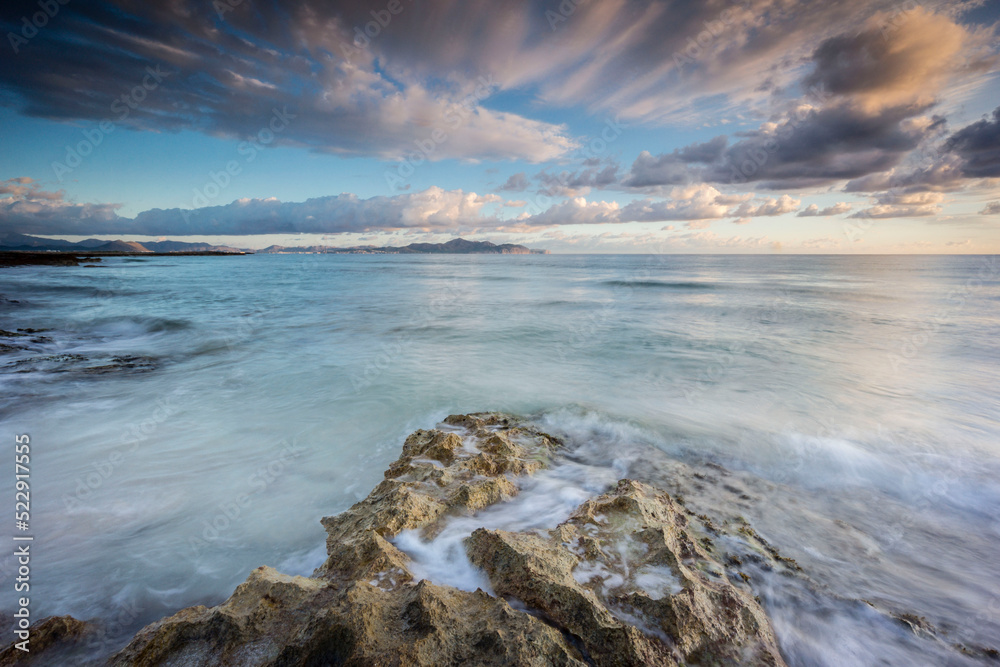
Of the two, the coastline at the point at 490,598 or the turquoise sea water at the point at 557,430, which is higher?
the coastline at the point at 490,598

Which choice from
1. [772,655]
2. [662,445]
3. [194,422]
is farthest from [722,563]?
[194,422]

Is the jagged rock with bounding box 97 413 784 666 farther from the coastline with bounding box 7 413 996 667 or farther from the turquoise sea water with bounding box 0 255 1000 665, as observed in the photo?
the turquoise sea water with bounding box 0 255 1000 665

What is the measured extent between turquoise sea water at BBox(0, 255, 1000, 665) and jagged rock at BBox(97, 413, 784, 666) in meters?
0.53

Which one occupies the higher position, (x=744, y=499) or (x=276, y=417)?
(x=744, y=499)

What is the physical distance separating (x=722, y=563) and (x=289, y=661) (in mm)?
2859

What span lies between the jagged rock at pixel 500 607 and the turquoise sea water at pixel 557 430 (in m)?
0.53

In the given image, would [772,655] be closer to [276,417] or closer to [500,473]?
[500,473]

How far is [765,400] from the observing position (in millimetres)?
7410

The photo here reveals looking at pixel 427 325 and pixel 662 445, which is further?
pixel 427 325

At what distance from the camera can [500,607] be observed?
2111mm

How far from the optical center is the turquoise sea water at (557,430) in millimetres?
3059

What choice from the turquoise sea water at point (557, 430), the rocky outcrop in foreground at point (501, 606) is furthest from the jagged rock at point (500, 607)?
the turquoise sea water at point (557, 430)

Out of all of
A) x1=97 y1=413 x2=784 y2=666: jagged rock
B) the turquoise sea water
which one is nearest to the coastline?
x1=97 y1=413 x2=784 y2=666: jagged rock

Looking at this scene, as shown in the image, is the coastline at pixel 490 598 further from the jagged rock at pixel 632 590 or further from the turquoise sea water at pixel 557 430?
the turquoise sea water at pixel 557 430
